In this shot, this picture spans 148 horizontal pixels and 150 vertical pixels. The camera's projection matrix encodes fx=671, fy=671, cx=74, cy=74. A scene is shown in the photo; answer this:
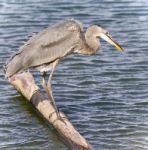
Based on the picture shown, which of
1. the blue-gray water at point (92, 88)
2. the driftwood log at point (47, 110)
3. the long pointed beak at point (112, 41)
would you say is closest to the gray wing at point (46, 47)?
the long pointed beak at point (112, 41)

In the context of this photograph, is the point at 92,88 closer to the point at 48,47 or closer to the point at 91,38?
the point at 91,38

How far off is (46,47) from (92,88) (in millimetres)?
1865

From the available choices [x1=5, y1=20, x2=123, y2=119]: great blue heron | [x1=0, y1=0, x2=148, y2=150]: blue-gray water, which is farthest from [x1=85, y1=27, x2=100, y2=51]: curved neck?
[x1=0, y1=0, x2=148, y2=150]: blue-gray water

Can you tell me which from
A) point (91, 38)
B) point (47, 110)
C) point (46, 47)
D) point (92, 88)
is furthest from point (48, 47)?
point (92, 88)

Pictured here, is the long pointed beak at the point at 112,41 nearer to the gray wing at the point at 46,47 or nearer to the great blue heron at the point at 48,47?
the great blue heron at the point at 48,47

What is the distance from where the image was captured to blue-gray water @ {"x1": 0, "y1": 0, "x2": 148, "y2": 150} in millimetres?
9898

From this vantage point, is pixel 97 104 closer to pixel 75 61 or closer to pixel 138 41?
pixel 75 61

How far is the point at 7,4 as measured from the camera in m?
17.3

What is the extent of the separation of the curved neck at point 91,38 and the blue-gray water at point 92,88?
3.27 feet

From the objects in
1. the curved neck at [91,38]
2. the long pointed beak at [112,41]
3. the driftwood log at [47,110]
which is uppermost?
the curved neck at [91,38]

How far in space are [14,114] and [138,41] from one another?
4470mm

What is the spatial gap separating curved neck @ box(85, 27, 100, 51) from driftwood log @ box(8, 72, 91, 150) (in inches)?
43.8

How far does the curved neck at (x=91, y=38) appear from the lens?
35.0ft

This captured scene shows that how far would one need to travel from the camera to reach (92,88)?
38.8 feet
